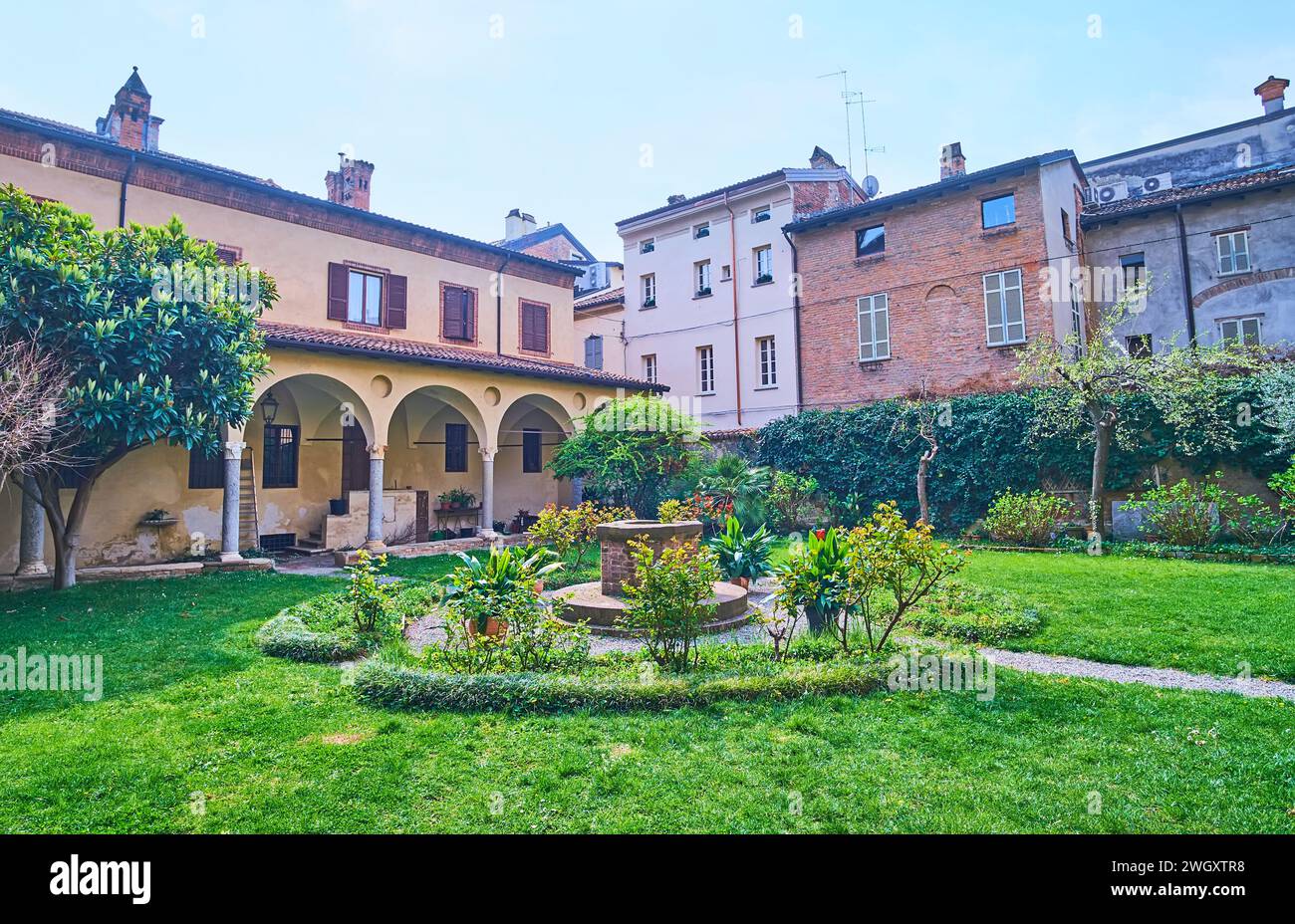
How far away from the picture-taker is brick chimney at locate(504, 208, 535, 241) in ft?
118

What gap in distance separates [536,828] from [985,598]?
7885 millimetres

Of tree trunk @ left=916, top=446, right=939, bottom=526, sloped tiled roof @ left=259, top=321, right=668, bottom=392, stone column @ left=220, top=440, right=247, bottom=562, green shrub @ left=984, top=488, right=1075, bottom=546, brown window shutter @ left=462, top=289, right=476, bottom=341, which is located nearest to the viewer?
stone column @ left=220, top=440, right=247, bottom=562

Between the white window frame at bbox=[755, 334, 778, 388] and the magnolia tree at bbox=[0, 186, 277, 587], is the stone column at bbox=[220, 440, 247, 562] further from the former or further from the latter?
the white window frame at bbox=[755, 334, 778, 388]

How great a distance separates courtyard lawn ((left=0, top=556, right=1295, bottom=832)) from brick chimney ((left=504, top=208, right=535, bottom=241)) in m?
33.4

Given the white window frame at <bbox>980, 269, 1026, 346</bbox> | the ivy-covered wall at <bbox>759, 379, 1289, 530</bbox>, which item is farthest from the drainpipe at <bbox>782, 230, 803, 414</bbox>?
the white window frame at <bbox>980, 269, 1026, 346</bbox>

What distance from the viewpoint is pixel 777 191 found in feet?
80.0

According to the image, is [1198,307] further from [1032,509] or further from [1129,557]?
[1129,557]

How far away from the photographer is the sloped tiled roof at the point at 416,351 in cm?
1414

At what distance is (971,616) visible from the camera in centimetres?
833

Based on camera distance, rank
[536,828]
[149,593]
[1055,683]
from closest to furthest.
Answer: [536,828]
[1055,683]
[149,593]

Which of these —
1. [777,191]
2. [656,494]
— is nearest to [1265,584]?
[656,494]

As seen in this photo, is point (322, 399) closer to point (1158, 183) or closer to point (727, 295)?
point (727, 295)

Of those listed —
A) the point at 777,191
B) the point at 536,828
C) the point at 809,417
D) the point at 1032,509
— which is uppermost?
the point at 777,191
